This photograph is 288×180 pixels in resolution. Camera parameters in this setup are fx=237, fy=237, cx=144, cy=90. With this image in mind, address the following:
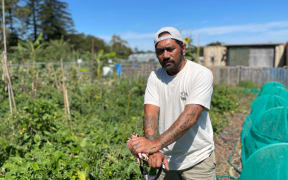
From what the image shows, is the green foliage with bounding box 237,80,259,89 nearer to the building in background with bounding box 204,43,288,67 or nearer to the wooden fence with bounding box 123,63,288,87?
the wooden fence with bounding box 123,63,288,87

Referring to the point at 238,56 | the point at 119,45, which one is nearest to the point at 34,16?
the point at 119,45

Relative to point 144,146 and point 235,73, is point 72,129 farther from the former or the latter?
point 235,73

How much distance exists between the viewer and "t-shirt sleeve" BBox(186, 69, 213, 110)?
183cm

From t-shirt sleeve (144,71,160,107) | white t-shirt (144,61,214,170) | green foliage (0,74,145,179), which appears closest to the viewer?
white t-shirt (144,61,214,170)

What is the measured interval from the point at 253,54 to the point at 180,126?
79.9ft

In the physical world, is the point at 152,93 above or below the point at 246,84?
above

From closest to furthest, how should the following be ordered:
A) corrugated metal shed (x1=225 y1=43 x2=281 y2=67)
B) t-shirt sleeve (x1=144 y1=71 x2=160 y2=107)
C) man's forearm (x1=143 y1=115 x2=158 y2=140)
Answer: man's forearm (x1=143 y1=115 x2=158 y2=140) → t-shirt sleeve (x1=144 y1=71 x2=160 y2=107) → corrugated metal shed (x1=225 y1=43 x2=281 y2=67)

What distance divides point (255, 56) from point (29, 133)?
23373mm

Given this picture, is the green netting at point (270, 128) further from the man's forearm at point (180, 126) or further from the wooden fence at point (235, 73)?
the wooden fence at point (235, 73)

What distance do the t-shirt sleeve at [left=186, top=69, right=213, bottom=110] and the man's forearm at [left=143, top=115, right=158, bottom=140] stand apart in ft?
1.30

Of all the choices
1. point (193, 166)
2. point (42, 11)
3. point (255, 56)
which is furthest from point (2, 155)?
point (42, 11)

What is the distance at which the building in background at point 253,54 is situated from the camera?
22203mm

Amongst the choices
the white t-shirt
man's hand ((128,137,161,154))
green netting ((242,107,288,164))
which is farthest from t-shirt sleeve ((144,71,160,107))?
green netting ((242,107,288,164))

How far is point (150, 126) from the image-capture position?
2.09 meters
